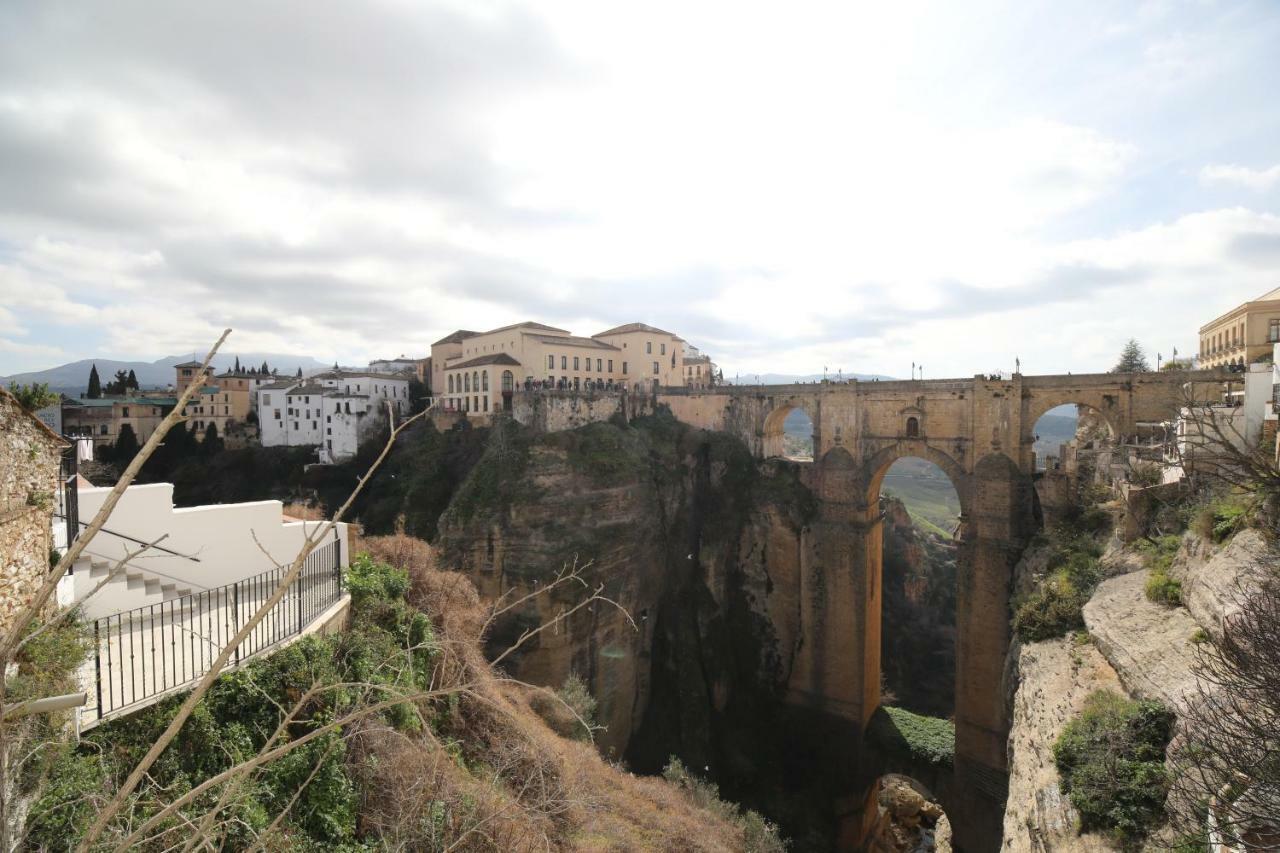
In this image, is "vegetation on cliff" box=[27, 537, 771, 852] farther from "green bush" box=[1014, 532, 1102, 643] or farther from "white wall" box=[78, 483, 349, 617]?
"green bush" box=[1014, 532, 1102, 643]

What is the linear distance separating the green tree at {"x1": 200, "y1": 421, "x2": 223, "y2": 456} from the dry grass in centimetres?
3183

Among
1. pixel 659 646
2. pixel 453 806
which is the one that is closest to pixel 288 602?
pixel 453 806

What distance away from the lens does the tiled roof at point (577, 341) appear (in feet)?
107

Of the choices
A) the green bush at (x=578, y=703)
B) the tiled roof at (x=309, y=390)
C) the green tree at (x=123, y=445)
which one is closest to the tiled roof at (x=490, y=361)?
the tiled roof at (x=309, y=390)

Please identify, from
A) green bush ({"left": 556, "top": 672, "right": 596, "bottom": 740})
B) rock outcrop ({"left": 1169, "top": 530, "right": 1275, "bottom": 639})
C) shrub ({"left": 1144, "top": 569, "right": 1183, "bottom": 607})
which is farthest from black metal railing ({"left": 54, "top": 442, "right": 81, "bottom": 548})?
shrub ({"left": 1144, "top": 569, "right": 1183, "bottom": 607})

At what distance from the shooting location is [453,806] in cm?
689

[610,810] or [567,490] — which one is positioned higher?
[567,490]

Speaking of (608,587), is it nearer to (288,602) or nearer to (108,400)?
(288,602)

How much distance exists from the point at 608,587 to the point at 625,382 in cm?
1539

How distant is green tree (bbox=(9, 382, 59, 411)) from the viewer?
578cm

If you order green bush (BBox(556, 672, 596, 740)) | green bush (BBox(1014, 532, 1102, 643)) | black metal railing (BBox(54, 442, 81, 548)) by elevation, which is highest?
black metal railing (BBox(54, 442, 81, 548))

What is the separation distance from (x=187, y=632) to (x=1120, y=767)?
12231 millimetres

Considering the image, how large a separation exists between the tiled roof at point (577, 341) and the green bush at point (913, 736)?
2284cm

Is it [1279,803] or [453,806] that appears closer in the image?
[1279,803]
